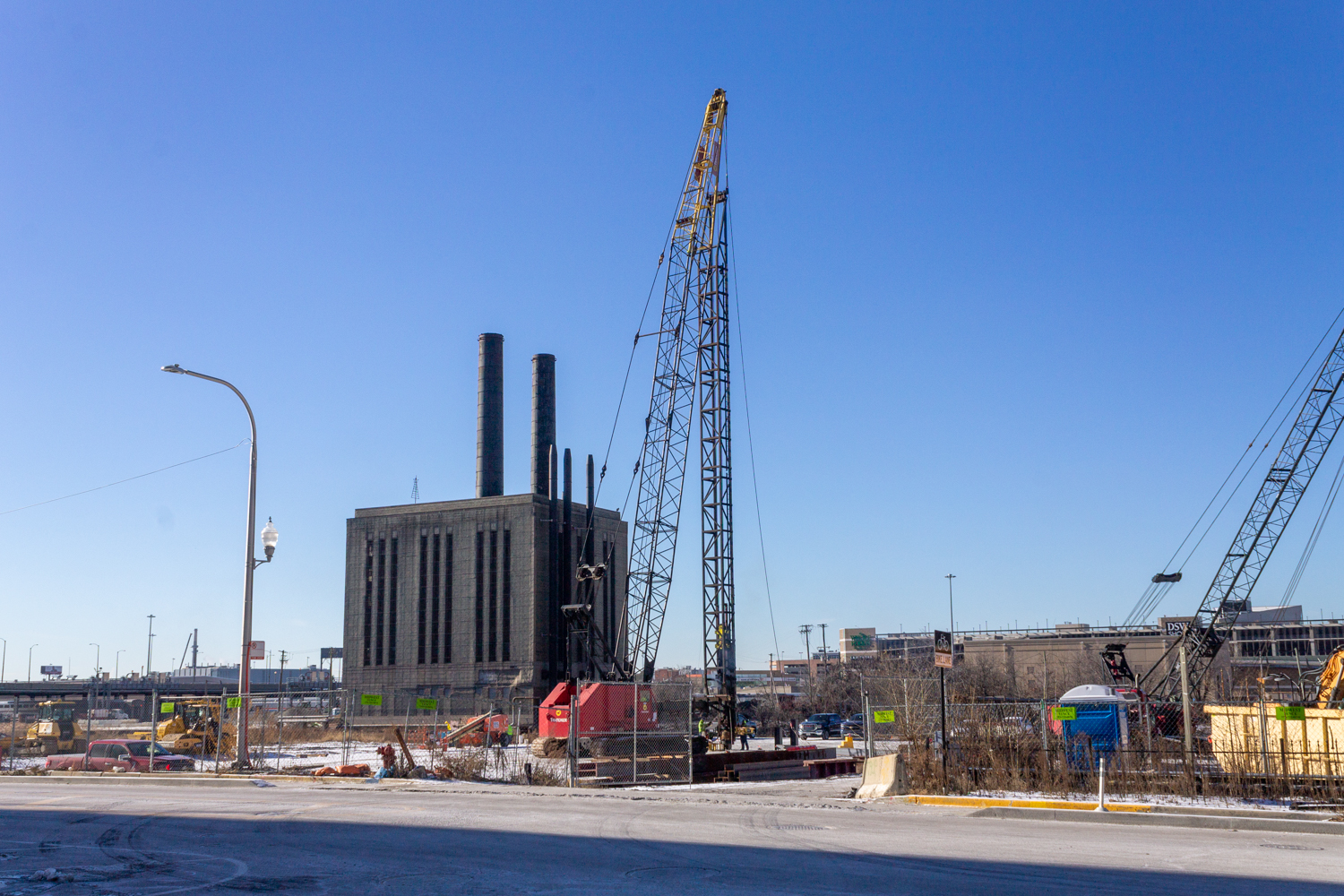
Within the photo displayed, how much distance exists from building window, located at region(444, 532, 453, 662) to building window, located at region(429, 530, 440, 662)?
0.85 meters

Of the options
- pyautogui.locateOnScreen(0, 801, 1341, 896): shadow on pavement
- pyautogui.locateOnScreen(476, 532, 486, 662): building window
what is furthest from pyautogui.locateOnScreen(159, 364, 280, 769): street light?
pyautogui.locateOnScreen(476, 532, 486, 662): building window

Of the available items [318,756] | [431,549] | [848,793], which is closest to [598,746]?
[848,793]

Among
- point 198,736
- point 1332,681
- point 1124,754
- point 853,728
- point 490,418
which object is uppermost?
point 490,418

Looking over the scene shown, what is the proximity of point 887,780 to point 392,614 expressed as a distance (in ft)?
236

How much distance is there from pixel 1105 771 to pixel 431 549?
72107 mm

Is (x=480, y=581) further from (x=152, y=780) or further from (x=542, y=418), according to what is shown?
(x=152, y=780)

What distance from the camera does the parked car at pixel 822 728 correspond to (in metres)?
59.4

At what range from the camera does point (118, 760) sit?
30000 mm

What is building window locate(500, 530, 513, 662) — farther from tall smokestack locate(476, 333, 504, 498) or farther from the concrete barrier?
the concrete barrier

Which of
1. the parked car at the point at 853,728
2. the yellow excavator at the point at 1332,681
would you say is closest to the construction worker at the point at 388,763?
the yellow excavator at the point at 1332,681

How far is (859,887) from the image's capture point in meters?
10.4

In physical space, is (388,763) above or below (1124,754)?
below

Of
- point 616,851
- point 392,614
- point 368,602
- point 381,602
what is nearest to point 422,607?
point 392,614

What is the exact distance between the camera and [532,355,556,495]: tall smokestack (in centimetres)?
8525
